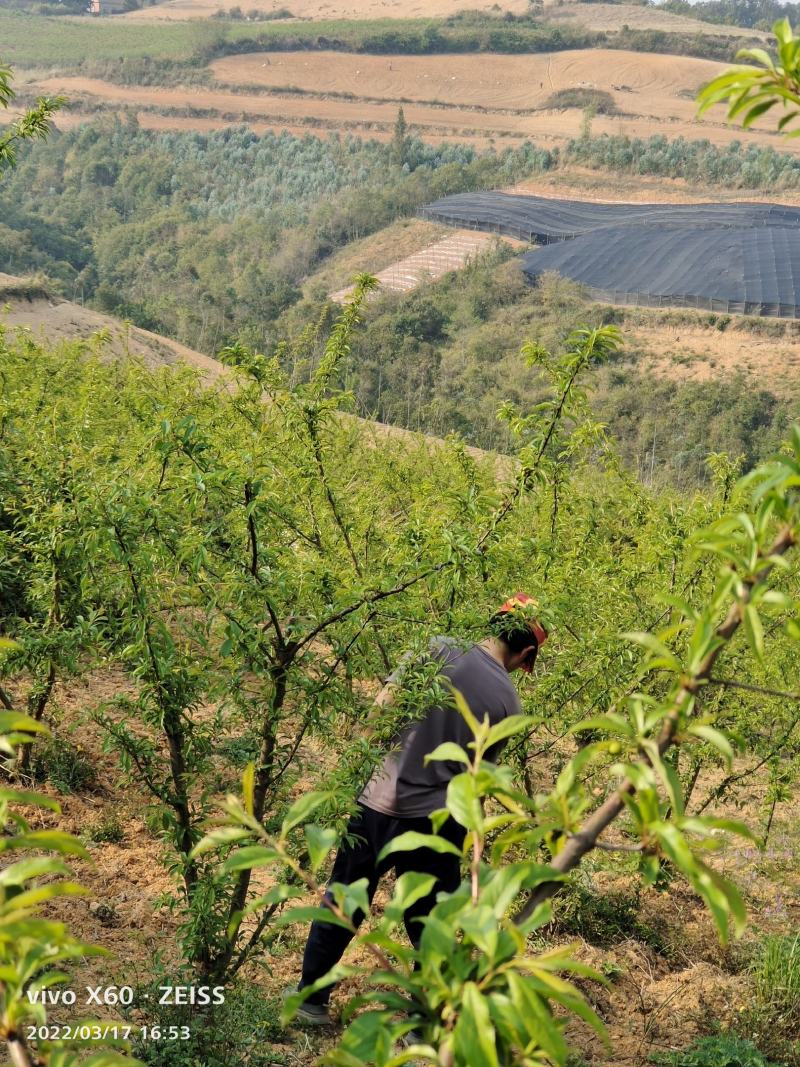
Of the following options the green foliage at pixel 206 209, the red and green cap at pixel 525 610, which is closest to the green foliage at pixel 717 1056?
the red and green cap at pixel 525 610

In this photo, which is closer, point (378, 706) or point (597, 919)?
A: point (378, 706)

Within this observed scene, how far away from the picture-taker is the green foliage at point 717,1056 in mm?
3654

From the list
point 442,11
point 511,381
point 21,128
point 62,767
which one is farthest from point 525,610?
point 442,11

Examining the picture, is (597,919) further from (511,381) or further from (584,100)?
(584,100)

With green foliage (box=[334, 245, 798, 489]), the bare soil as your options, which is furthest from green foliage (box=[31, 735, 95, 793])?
the bare soil

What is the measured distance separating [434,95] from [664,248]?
49441 millimetres

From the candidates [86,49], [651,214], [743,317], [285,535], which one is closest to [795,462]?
[285,535]

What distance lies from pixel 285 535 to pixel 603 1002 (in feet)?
7.28

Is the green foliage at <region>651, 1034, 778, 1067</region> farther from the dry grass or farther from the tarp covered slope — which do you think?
the dry grass

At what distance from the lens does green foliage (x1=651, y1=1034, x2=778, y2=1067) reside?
12.0 ft

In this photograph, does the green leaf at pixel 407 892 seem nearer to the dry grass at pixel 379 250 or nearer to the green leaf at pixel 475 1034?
the green leaf at pixel 475 1034

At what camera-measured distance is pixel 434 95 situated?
8831 cm

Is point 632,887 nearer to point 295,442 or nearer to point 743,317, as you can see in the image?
point 295,442

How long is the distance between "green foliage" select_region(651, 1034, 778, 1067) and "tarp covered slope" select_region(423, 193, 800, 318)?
123ft
